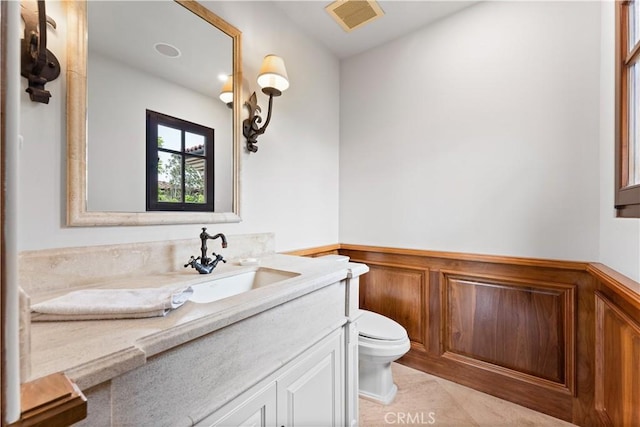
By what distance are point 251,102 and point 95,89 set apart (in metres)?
0.72

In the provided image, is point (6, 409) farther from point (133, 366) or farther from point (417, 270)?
point (417, 270)

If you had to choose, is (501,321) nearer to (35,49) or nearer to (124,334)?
(124,334)

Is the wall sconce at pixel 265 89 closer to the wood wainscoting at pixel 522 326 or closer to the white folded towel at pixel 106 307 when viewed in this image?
the wood wainscoting at pixel 522 326

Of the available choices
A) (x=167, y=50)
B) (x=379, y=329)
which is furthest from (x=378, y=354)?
(x=167, y=50)

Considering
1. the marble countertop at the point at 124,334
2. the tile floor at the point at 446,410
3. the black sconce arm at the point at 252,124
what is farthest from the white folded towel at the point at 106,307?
the tile floor at the point at 446,410

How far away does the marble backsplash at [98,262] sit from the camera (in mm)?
873

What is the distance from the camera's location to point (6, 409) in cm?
32

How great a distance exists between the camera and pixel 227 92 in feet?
4.90

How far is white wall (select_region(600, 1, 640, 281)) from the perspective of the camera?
3.84 feet

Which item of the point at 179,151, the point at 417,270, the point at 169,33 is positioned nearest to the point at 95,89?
the point at 179,151

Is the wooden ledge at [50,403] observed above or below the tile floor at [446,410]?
above

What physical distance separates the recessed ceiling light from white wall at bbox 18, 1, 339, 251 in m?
0.33

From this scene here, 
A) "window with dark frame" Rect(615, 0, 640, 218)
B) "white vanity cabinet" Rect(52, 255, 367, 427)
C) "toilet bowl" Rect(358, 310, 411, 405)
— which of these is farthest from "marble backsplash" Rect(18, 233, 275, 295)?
"window with dark frame" Rect(615, 0, 640, 218)

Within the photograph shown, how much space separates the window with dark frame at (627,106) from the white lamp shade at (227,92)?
1782mm
